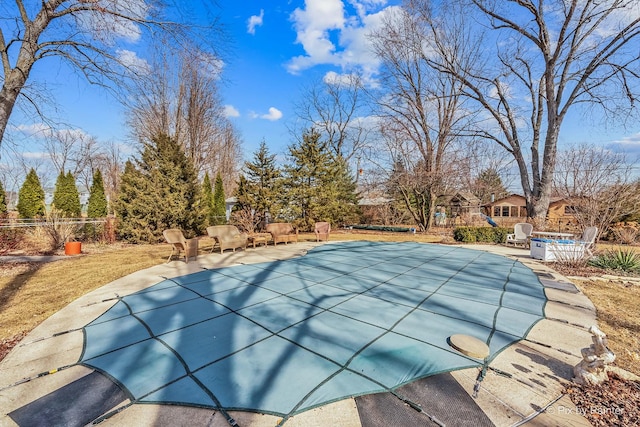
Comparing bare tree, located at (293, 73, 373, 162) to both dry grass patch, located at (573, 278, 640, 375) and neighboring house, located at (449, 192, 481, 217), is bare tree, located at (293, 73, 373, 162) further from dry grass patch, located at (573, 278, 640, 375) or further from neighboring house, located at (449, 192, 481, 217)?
dry grass patch, located at (573, 278, 640, 375)

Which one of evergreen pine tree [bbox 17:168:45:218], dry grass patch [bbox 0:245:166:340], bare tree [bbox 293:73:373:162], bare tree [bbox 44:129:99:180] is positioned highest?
bare tree [bbox 293:73:373:162]

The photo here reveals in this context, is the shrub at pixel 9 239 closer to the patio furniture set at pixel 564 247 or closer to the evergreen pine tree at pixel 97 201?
the evergreen pine tree at pixel 97 201

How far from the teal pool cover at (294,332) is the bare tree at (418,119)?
13305 millimetres

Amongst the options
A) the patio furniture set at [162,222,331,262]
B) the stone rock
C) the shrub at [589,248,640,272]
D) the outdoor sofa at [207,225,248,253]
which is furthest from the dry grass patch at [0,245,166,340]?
the shrub at [589,248,640,272]

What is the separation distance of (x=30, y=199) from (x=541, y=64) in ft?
93.1

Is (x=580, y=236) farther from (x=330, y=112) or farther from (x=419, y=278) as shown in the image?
(x=330, y=112)

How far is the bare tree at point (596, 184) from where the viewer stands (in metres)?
10.2

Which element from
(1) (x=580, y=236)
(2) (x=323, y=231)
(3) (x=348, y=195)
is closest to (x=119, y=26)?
(2) (x=323, y=231)

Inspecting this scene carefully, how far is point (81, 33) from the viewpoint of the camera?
5.32m

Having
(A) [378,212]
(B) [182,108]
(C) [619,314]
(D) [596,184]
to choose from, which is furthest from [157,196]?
(D) [596,184]

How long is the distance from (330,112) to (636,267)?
78.4ft

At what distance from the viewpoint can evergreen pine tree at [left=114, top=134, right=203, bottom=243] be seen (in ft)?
39.1

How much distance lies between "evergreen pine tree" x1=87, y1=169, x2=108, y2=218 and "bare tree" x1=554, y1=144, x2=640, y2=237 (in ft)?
84.0

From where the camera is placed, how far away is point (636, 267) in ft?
23.4
